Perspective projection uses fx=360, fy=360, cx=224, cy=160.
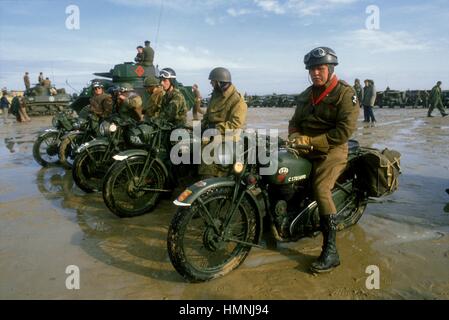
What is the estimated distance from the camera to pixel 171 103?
6.04 meters

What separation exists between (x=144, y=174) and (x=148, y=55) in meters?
9.96

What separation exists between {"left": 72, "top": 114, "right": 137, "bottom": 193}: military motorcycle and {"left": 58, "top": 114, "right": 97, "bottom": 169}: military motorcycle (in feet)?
5.15

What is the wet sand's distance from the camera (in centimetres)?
310

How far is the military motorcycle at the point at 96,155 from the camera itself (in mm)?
5945

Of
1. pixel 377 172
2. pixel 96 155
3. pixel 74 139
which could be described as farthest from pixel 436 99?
pixel 96 155

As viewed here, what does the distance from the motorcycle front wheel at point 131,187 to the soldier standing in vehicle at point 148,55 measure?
381 inches

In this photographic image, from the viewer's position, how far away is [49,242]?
4160 mm

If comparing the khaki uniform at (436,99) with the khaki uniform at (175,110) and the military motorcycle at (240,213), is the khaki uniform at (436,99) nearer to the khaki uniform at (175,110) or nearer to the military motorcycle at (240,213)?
the khaki uniform at (175,110)

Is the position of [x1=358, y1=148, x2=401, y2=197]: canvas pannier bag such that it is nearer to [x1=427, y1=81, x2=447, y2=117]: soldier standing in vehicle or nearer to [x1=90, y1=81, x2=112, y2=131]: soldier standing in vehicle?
[x1=90, y1=81, x2=112, y2=131]: soldier standing in vehicle

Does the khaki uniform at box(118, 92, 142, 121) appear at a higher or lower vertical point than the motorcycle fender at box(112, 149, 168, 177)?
higher

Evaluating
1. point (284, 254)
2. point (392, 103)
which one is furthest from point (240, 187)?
point (392, 103)

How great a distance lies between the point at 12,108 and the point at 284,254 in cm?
2257

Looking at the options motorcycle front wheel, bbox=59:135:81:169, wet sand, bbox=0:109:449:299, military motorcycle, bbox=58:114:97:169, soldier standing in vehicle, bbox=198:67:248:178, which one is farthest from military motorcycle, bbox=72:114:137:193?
motorcycle front wheel, bbox=59:135:81:169

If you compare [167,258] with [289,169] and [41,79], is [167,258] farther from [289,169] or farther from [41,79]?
[41,79]
